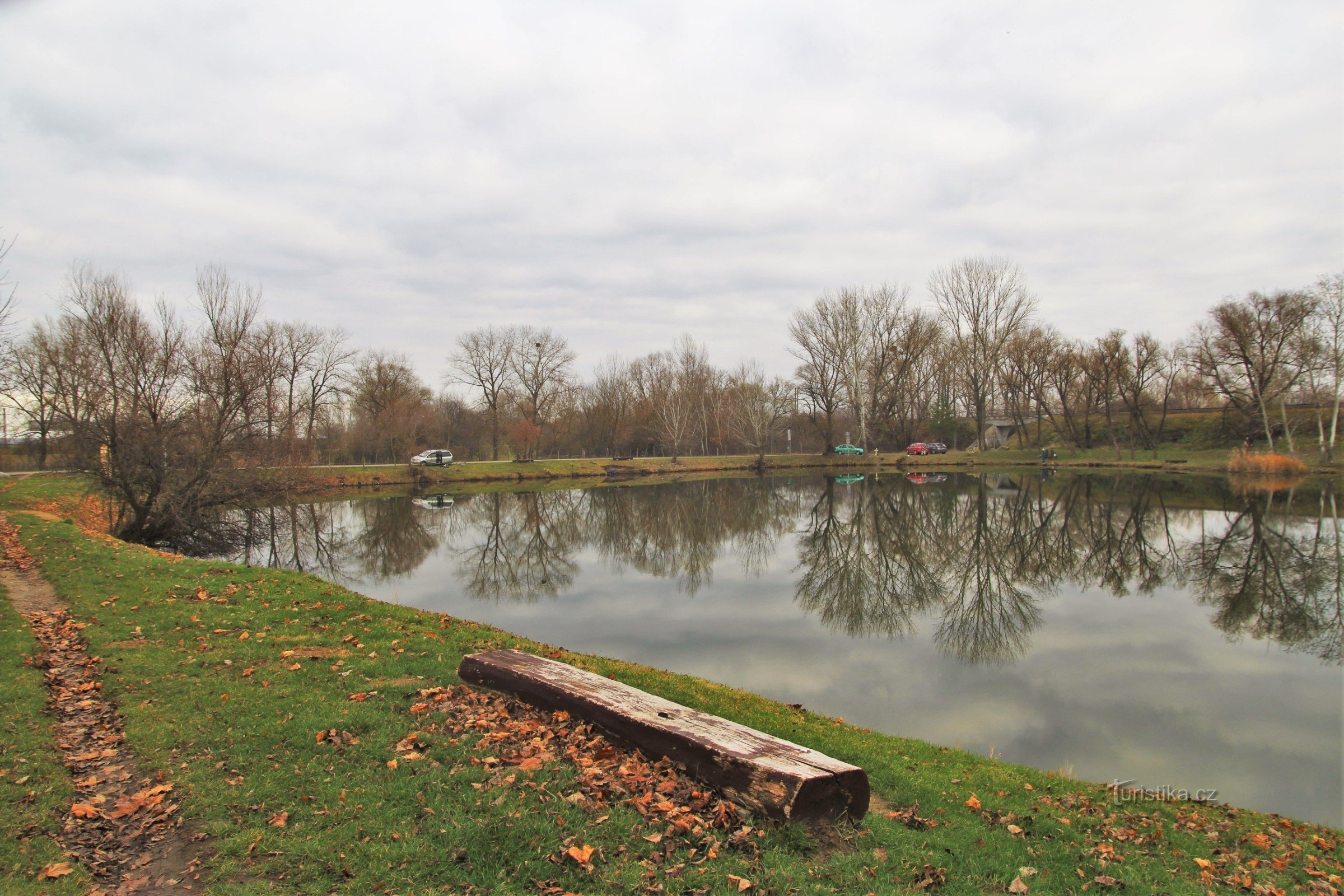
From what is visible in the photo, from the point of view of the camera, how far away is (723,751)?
4809mm

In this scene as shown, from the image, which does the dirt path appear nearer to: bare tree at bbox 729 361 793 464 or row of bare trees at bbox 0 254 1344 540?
row of bare trees at bbox 0 254 1344 540

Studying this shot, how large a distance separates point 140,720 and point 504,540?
19.9 meters

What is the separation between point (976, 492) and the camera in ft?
131

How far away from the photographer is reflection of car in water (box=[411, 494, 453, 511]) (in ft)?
124

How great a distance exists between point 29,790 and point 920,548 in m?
21.7

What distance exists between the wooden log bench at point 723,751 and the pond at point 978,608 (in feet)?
13.8

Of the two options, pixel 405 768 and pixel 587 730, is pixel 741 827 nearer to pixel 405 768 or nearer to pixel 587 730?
pixel 587 730

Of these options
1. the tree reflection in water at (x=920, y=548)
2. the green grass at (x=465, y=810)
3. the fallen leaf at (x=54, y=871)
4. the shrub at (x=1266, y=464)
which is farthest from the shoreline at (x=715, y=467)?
the fallen leaf at (x=54, y=871)

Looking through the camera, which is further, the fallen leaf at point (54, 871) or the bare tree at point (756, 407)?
the bare tree at point (756, 407)

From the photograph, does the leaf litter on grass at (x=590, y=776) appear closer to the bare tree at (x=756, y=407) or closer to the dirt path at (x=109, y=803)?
the dirt path at (x=109, y=803)

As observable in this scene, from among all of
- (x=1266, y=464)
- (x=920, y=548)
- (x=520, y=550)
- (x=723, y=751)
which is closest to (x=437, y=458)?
(x=520, y=550)

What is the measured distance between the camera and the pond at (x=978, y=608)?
8.65 metres

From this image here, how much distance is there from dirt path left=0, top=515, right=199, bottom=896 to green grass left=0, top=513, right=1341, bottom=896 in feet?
0.47

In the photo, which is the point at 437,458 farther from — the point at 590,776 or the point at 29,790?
the point at 590,776
